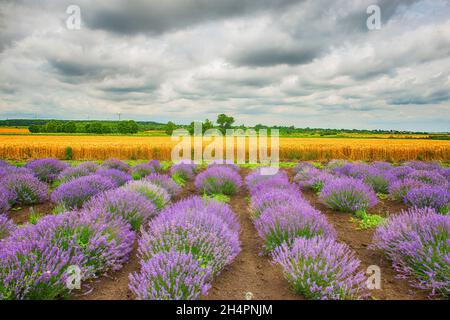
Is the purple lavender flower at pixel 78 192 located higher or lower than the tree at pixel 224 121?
lower

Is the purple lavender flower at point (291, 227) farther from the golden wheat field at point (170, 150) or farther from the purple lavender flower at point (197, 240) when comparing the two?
the golden wheat field at point (170, 150)

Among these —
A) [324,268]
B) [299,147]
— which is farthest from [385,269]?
[299,147]

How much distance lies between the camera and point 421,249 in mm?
3043

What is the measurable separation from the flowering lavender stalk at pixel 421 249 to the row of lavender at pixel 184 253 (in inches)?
78.3

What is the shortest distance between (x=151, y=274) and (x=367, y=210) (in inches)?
213

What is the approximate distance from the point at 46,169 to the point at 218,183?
6.56 metres

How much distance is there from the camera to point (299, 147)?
60.4ft

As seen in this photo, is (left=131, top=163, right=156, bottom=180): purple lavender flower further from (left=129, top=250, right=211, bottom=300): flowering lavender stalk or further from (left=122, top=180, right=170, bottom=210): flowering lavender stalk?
(left=129, top=250, right=211, bottom=300): flowering lavender stalk

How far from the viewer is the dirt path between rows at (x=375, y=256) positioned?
286 centimetres

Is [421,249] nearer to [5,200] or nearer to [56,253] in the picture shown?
[56,253]

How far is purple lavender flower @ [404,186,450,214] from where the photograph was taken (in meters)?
5.33

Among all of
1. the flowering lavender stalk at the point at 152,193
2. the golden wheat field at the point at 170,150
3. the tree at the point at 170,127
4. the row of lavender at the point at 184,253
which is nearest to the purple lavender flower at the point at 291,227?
the row of lavender at the point at 184,253
